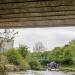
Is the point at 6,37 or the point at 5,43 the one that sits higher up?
the point at 6,37

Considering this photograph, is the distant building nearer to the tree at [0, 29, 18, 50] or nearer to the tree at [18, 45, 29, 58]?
the tree at [0, 29, 18, 50]

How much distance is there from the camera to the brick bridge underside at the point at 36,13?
238cm

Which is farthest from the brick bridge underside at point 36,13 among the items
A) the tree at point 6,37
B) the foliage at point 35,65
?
the foliage at point 35,65

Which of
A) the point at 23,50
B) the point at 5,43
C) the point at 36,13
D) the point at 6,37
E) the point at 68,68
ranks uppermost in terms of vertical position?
the point at 36,13

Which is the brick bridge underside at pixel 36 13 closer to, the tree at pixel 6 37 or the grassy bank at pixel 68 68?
the tree at pixel 6 37

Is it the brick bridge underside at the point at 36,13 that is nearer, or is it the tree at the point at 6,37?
the brick bridge underside at the point at 36,13

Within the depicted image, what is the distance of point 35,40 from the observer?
4.03 metres

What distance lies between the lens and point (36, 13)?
8.72ft

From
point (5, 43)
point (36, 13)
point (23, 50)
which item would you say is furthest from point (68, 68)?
point (36, 13)

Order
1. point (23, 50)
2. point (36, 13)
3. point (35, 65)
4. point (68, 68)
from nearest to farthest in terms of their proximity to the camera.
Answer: point (36, 13), point (68, 68), point (35, 65), point (23, 50)

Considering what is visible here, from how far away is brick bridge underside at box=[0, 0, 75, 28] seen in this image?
2381 mm

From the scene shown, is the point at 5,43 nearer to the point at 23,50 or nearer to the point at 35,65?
the point at 23,50

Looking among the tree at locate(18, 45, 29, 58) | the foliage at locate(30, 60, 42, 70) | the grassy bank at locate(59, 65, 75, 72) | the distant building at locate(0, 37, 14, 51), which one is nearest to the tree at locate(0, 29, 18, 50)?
the distant building at locate(0, 37, 14, 51)

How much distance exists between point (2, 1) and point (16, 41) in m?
1.81
